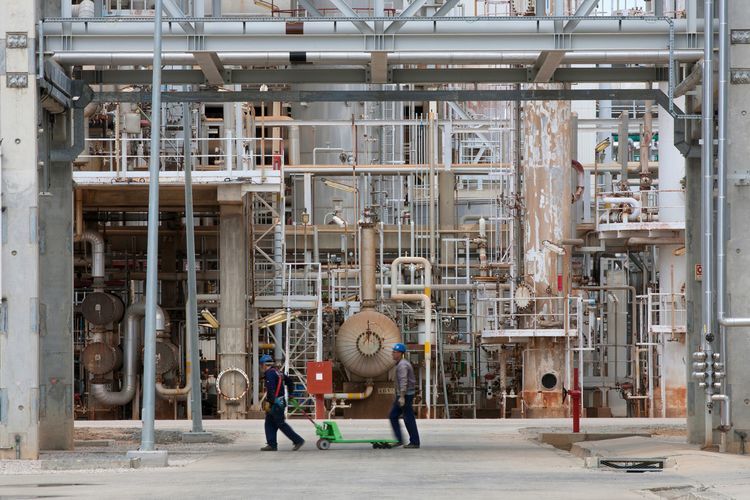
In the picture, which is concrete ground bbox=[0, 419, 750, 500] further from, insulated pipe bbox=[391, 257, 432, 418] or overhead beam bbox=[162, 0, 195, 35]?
insulated pipe bbox=[391, 257, 432, 418]

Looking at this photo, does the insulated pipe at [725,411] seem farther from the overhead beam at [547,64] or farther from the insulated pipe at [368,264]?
the insulated pipe at [368,264]

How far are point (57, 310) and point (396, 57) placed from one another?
6.66 meters

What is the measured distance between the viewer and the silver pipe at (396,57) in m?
22.4

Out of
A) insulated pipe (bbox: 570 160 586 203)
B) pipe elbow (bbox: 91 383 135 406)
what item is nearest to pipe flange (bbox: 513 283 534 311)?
insulated pipe (bbox: 570 160 586 203)

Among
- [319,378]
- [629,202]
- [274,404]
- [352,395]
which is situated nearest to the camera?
[274,404]

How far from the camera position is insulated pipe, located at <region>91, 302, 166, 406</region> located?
133 feet

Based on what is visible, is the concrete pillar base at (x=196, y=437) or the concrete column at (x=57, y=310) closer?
the concrete column at (x=57, y=310)

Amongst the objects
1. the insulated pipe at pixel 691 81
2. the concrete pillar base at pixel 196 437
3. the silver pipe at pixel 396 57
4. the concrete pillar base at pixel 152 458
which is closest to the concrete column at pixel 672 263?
the insulated pipe at pixel 691 81

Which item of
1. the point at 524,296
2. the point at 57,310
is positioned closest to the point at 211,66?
the point at 57,310

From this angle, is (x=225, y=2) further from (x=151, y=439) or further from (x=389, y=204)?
(x=151, y=439)

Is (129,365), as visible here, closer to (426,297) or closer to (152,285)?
(426,297)

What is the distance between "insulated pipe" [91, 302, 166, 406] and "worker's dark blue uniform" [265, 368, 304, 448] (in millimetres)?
17332

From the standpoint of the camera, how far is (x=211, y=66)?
22875 mm

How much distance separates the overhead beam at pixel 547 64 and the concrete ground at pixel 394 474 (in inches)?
224
